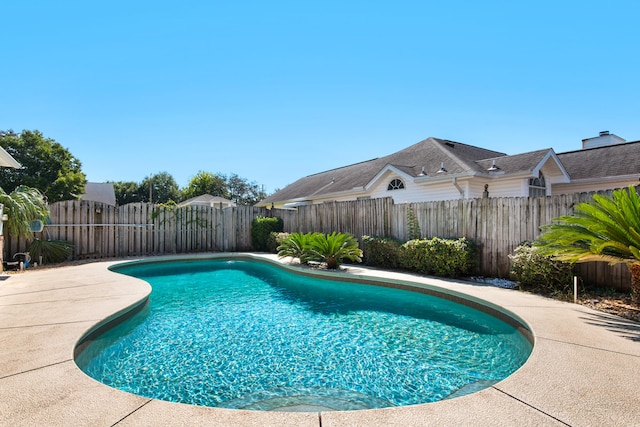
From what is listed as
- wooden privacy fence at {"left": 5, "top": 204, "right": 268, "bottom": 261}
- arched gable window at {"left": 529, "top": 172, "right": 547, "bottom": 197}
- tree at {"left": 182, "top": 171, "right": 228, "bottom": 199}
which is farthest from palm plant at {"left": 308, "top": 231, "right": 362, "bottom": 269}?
tree at {"left": 182, "top": 171, "right": 228, "bottom": 199}

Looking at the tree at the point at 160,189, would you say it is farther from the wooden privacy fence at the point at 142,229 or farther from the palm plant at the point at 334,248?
the palm plant at the point at 334,248

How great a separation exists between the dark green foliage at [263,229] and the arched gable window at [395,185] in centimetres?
530

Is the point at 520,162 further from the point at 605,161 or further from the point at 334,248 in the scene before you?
the point at 334,248

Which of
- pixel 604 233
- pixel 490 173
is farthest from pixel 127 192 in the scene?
pixel 604 233

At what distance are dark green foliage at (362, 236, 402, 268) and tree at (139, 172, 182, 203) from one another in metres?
42.5

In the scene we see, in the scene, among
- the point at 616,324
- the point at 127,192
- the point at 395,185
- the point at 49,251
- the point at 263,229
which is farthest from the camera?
the point at 127,192

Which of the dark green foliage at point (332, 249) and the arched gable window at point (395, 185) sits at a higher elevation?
the arched gable window at point (395, 185)

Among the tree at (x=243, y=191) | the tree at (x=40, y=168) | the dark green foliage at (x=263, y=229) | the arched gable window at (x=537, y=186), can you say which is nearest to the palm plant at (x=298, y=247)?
the dark green foliage at (x=263, y=229)

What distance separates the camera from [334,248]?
9.05 metres

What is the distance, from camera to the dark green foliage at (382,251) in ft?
29.6

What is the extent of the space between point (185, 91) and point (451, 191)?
11.1 meters

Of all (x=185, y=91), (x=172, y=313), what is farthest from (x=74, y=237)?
(x=172, y=313)

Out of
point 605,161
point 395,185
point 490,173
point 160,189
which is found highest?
Answer: point 160,189

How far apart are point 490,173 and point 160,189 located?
1788 inches
